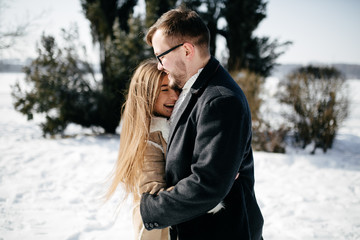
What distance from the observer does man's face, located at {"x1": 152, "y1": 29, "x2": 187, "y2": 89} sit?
1178 millimetres

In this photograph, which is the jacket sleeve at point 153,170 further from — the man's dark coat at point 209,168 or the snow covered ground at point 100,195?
the snow covered ground at point 100,195

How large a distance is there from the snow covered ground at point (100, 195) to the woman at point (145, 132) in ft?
1.60

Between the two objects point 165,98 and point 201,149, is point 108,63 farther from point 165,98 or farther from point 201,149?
point 201,149

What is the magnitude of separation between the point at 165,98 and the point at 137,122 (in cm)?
24

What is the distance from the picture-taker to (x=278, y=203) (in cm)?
362

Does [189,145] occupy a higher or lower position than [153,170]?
higher

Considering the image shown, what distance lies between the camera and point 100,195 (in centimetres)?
385

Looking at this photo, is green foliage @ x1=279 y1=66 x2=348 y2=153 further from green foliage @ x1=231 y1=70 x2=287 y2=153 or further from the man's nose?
the man's nose

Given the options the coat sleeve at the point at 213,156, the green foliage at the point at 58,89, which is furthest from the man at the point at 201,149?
A: the green foliage at the point at 58,89

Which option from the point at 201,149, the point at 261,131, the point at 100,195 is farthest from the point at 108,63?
the point at 201,149

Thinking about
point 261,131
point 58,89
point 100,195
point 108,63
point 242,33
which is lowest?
point 100,195

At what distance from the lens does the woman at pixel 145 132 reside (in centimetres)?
138

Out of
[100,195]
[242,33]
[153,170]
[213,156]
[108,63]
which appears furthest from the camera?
[242,33]

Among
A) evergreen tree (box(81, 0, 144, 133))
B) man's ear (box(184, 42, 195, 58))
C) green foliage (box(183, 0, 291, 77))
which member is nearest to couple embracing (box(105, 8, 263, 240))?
man's ear (box(184, 42, 195, 58))
